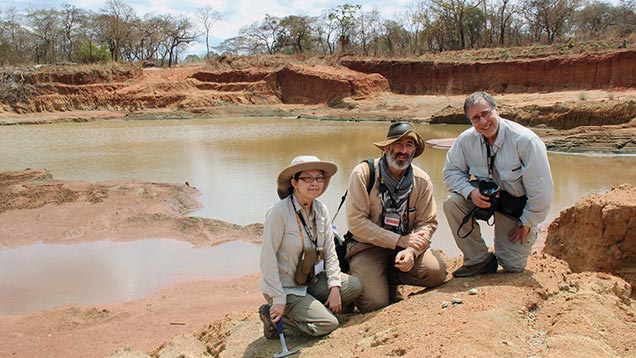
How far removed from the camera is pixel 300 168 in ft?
10.7

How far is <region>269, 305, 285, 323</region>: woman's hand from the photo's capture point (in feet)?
10.7

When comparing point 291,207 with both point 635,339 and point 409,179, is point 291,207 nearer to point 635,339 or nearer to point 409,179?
point 409,179

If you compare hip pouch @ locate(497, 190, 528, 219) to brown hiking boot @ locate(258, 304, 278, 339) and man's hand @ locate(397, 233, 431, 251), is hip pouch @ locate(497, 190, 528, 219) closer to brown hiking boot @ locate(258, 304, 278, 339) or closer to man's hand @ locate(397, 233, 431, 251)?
man's hand @ locate(397, 233, 431, 251)

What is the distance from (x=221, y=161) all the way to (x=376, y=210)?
11665 millimetres

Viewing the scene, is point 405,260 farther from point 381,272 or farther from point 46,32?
point 46,32

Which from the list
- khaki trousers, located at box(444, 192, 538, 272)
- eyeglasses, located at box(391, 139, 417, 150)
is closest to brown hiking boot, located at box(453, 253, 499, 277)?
khaki trousers, located at box(444, 192, 538, 272)

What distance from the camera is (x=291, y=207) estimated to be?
3346 mm

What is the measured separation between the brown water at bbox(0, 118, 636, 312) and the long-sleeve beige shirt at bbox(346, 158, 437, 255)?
9.95ft

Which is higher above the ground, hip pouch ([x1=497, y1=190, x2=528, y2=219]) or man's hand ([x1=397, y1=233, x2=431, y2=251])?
hip pouch ([x1=497, y1=190, x2=528, y2=219])

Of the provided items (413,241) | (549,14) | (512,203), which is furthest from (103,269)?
(549,14)

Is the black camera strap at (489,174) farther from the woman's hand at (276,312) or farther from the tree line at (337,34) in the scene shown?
the tree line at (337,34)

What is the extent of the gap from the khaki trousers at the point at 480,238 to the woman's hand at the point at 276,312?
4.55 feet

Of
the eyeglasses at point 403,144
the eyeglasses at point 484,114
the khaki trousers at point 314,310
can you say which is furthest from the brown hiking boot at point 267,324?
the eyeglasses at point 484,114

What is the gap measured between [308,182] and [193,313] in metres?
2.52
